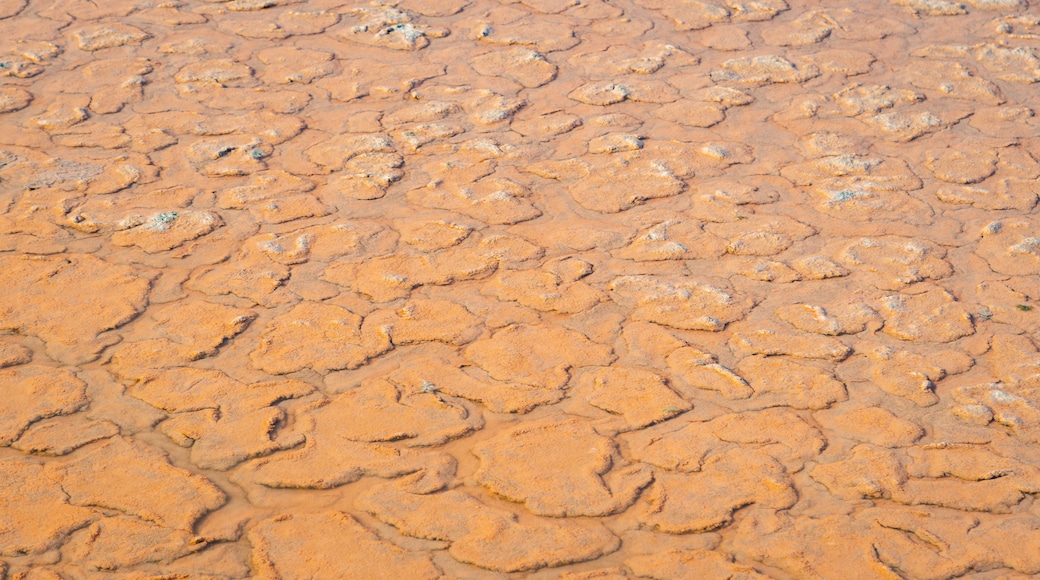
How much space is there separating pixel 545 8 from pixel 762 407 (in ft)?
11.5

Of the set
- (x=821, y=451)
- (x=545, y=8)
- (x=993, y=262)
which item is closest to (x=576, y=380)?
(x=821, y=451)

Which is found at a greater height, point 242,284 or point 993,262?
point 242,284

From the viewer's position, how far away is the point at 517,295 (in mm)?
3480

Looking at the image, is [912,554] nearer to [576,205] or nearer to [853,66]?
[576,205]

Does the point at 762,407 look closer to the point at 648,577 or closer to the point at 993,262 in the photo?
the point at 648,577

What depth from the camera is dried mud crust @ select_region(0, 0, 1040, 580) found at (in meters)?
2.52

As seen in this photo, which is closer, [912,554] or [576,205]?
[912,554]

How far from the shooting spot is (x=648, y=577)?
2363mm

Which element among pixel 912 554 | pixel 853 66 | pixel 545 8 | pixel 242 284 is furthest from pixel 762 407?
pixel 545 8

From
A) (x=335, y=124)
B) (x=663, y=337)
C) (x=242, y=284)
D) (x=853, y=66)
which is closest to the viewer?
(x=663, y=337)

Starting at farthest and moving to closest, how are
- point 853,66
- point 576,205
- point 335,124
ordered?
1. point 853,66
2. point 335,124
3. point 576,205

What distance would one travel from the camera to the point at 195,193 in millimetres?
4086

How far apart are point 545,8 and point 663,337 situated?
123 inches

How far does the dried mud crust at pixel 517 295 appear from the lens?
2523 mm
